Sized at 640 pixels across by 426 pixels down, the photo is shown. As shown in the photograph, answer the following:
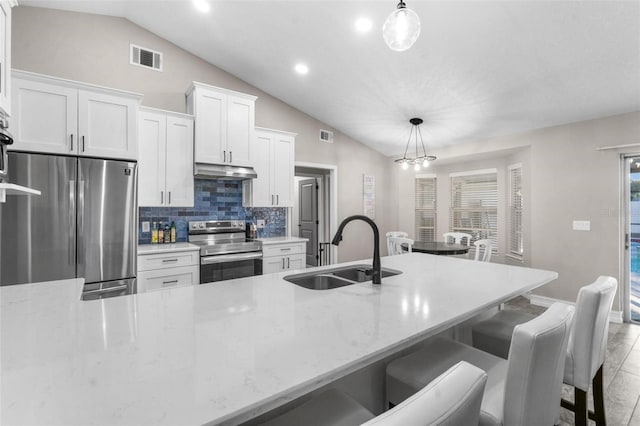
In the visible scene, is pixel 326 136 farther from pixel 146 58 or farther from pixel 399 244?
pixel 146 58

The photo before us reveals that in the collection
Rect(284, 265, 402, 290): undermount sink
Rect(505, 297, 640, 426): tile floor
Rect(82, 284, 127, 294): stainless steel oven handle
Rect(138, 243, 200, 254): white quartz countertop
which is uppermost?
Rect(138, 243, 200, 254): white quartz countertop

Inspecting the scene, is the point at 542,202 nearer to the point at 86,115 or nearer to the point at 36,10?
the point at 86,115

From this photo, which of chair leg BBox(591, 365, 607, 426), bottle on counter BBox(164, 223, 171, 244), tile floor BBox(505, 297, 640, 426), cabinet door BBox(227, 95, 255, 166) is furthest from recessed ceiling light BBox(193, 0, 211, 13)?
tile floor BBox(505, 297, 640, 426)

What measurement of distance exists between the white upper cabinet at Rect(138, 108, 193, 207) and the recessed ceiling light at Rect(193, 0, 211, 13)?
1099 mm

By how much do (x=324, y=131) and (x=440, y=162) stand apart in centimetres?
237

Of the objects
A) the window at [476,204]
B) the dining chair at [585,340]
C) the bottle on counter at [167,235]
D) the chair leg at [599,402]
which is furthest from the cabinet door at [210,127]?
the window at [476,204]

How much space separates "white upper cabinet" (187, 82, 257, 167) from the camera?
11.6ft

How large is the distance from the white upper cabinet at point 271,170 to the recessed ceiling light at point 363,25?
Answer: 178cm

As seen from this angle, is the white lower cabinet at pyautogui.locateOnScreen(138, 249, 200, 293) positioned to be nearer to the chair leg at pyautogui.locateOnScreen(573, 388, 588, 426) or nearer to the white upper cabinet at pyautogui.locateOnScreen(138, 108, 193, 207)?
the white upper cabinet at pyautogui.locateOnScreen(138, 108, 193, 207)

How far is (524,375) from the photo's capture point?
37.4 inches

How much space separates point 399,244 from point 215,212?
8.68 ft

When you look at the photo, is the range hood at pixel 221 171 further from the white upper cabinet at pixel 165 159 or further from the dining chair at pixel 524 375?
the dining chair at pixel 524 375

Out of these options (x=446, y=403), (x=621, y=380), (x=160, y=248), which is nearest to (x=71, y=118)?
(x=160, y=248)

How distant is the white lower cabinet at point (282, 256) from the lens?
3.83 meters
